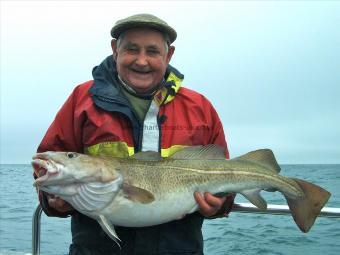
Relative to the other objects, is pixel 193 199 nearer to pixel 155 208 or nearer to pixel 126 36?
pixel 155 208

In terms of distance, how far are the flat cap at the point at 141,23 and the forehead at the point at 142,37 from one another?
0.04 meters

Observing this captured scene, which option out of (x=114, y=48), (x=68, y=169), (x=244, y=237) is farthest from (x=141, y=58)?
(x=244, y=237)

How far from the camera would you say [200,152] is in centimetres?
393

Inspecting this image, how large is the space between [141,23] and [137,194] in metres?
1.46

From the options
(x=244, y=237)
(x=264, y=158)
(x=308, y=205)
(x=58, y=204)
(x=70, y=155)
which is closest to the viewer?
(x=70, y=155)

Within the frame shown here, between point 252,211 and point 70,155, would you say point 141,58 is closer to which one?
point 70,155

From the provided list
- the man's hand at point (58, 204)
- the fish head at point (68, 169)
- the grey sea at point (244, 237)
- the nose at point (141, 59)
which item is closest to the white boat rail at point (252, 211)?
the man's hand at point (58, 204)

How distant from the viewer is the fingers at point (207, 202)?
372cm

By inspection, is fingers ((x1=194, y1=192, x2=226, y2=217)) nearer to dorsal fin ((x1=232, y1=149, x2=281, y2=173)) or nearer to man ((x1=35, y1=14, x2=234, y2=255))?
man ((x1=35, y1=14, x2=234, y2=255))

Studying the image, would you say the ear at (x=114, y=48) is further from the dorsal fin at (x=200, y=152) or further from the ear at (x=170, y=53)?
the dorsal fin at (x=200, y=152)

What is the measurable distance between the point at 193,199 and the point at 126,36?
1500mm

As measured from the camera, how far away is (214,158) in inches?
157

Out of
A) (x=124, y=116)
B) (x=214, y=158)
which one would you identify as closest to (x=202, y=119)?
(x=214, y=158)

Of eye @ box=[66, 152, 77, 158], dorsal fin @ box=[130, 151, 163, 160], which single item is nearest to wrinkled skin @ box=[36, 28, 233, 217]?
dorsal fin @ box=[130, 151, 163, 160]
